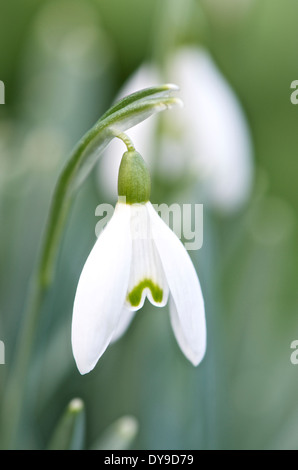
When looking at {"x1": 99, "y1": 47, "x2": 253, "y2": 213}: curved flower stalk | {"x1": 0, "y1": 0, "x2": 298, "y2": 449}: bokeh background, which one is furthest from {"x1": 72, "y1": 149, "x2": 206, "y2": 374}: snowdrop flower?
{"x1": 99, "y1": 47, "x2": 253, "y2": 213}: curved flower stalk

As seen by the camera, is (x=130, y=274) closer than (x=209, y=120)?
Yes

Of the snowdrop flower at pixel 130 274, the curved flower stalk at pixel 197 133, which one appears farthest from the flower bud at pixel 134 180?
the curved flower stalk at pixel 197 133

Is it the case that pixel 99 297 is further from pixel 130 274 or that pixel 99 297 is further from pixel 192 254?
pixel 192 254

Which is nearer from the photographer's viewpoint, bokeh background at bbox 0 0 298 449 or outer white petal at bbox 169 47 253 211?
bokeh background at bbox 0 0 298 449

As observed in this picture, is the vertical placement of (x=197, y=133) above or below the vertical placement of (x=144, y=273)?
above

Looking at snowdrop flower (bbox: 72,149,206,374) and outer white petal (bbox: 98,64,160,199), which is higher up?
outer white petal (bbox: 98,64,160,199)

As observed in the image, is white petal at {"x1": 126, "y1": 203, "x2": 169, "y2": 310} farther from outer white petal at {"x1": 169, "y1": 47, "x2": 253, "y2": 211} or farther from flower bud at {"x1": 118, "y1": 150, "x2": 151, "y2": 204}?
outer white petal at {"x1": 169, "y1": 47, "x2": 253, "y2": 211}

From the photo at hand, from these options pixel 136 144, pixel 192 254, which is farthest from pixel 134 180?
pixel 136 144
